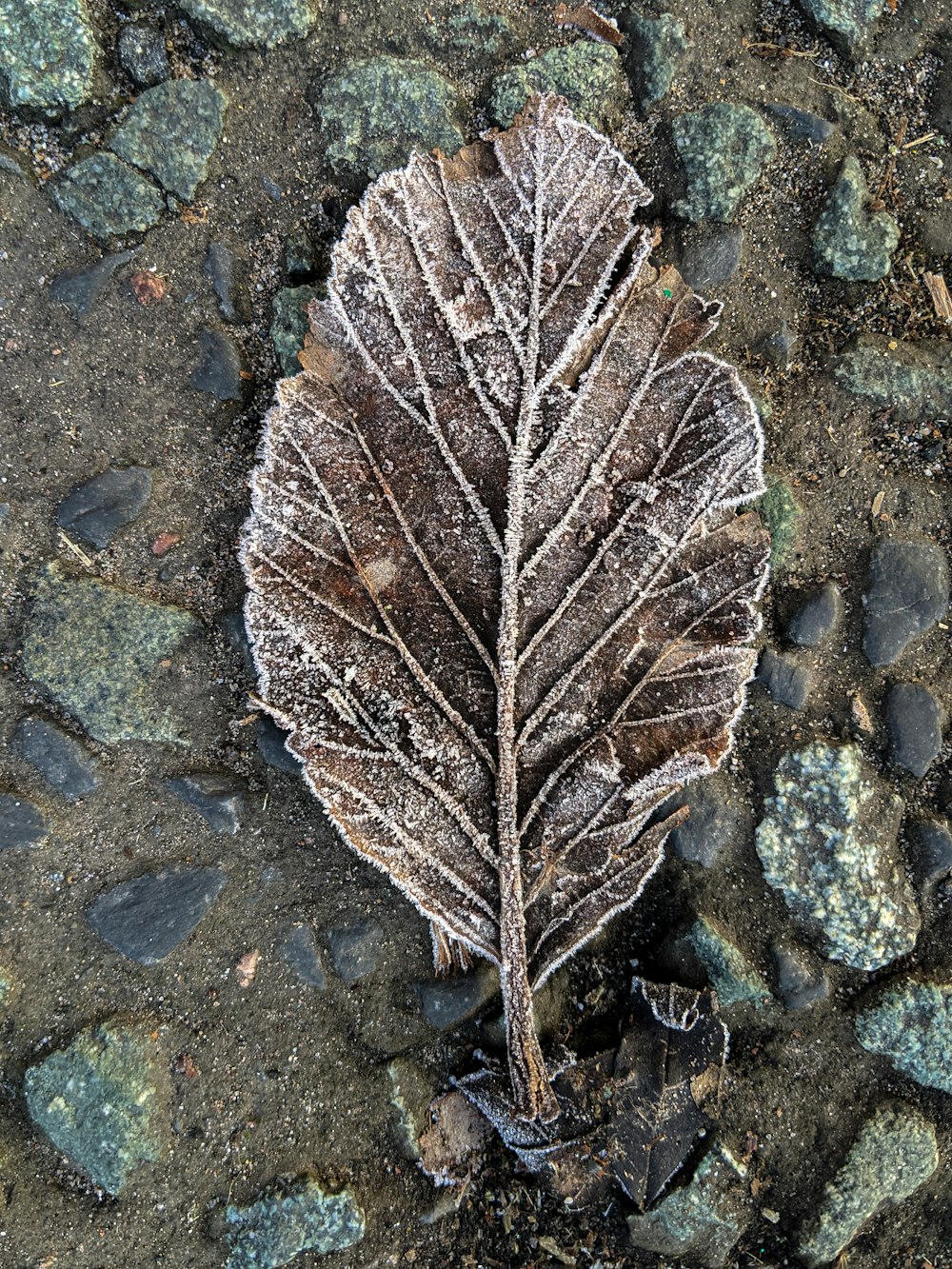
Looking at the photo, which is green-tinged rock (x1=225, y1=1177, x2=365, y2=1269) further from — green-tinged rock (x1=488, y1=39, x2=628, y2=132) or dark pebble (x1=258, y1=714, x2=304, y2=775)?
green-tinged rock (x1=488, y1=39, x2=628, y2=132)

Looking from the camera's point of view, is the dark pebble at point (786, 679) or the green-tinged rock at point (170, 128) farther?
the dark pebble at point (786, 679)

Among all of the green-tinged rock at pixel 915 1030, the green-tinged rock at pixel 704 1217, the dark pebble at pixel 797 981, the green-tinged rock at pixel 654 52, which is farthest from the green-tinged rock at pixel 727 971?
the green-tinged rock at pixel 654 52

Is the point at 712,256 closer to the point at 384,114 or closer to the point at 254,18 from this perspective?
the point at 384,114

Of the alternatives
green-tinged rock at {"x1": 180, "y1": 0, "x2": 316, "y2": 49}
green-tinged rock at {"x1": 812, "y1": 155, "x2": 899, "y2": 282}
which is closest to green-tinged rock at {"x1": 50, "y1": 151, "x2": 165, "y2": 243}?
green-tinged rock at {"x1": 180, "y1": 0, "x2": 316, "y2": 49}

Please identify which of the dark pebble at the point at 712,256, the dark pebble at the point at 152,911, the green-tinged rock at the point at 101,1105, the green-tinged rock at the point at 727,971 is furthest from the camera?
the dark pebble at the point at 712,256

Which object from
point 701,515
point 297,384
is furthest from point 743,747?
point 297,384

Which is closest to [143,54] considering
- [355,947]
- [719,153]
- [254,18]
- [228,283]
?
[254,18]

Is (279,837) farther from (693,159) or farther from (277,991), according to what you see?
(693,159)

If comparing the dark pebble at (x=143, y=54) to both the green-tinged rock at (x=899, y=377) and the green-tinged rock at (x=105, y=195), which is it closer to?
the green-tinged rock at (x=105, y=195)
